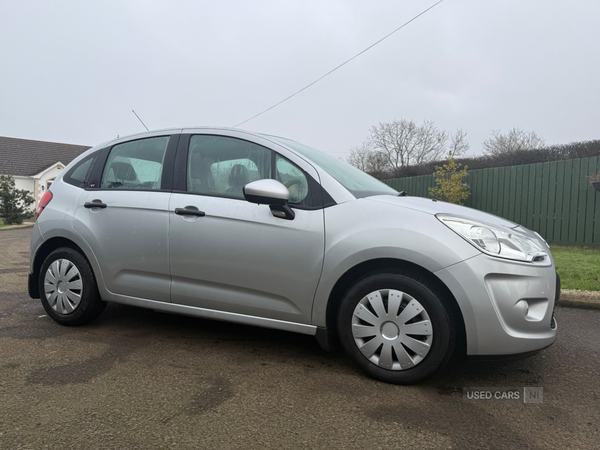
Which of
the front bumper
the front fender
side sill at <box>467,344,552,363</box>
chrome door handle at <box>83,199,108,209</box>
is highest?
chrome door handle at <box>83,199,108,209</box>

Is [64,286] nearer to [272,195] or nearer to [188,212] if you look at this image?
[188,212]

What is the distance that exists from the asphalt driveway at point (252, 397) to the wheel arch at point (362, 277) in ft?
0.79

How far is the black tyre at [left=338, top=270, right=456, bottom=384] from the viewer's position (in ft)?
8.21

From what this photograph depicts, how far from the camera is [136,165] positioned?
3650mm

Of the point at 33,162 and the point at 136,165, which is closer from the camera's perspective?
the point at 136,165

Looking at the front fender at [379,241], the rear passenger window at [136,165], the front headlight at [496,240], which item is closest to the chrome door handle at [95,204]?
the rear passenger window at [136,165]

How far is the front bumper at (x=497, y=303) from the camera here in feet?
7.98

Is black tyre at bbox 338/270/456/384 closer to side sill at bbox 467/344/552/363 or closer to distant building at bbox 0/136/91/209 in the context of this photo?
side sill at bbox 467/344/552/363

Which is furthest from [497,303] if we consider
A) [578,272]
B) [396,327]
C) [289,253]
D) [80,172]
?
[578,272]

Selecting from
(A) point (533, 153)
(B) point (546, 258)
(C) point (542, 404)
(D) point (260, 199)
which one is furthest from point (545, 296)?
(A) point (533, 153)

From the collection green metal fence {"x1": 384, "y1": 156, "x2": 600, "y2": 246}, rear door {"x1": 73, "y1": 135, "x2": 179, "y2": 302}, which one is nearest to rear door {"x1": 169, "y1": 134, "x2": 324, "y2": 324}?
rear door {"x1": 73, "y1": 135, "x2": 179, "y2": 302}

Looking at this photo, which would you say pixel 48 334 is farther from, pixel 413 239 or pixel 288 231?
pixel 413 239

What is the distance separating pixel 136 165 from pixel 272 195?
148cm

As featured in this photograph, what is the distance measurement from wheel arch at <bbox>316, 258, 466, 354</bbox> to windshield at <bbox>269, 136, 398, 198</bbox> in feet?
1.60
